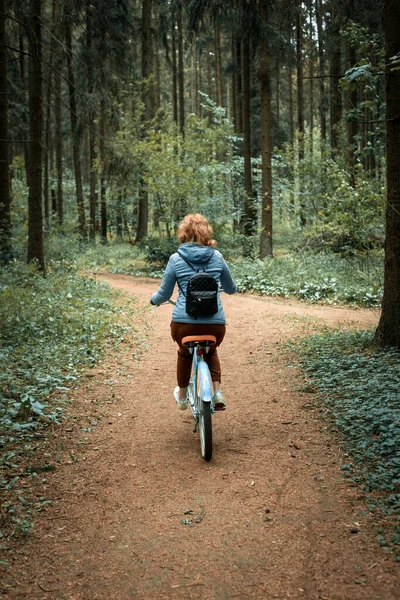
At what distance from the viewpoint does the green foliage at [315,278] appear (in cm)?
1233

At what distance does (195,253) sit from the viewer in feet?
15.5

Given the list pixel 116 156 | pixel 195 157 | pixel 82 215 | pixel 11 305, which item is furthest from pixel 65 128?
pixel 11 305

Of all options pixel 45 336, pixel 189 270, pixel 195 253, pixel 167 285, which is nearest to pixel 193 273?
pixel 189 270

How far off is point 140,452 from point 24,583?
6.53ft

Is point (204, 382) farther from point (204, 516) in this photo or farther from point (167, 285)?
point (204, 516)

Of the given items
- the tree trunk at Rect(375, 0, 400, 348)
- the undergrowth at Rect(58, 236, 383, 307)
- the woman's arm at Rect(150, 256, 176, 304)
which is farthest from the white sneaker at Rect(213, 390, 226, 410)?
the undergrowth at Rect(58, 236, 383, 307)

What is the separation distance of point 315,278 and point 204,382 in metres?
10.1

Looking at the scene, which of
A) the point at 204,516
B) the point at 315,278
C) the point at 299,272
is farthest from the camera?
the point at 299,272

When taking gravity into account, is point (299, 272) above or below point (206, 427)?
above

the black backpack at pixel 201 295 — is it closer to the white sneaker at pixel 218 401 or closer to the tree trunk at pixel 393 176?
the white sneaker at pixel 218 401

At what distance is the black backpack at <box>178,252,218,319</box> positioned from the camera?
4527 mm

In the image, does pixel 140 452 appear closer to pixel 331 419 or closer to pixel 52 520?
pixel 52 520

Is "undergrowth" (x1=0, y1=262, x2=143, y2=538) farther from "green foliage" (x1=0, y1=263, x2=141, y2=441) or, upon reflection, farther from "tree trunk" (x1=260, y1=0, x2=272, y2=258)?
"tree trunk" (x1=260, y1=0, x2=272, y2=258)

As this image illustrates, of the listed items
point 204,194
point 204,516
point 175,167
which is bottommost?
point 204,516
